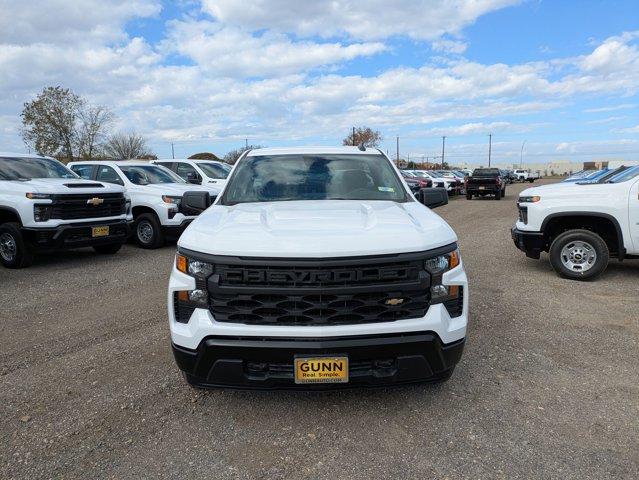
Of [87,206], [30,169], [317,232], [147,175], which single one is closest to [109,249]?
[87,206]

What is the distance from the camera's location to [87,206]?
26.9ft

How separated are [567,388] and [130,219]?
780 cm

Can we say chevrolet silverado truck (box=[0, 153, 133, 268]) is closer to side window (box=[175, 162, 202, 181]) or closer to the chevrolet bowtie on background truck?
side window (box=[175, 162, 202, 181])

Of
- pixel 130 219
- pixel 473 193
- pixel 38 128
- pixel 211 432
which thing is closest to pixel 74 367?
pixel 211 432

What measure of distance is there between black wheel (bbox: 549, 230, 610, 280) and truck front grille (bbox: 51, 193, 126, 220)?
283 inches

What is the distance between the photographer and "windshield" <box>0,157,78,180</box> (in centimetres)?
837

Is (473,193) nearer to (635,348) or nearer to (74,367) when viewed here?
(635,348)

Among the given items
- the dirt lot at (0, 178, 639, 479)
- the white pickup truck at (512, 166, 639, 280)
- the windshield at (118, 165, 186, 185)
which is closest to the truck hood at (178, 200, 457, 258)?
the dirt lot at (0, 178, 639, 479)

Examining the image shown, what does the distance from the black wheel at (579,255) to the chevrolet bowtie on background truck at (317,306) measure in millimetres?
4365

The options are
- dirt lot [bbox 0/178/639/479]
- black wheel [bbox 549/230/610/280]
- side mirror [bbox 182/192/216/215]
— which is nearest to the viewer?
dirt lot [bbox 0/178/639/479]

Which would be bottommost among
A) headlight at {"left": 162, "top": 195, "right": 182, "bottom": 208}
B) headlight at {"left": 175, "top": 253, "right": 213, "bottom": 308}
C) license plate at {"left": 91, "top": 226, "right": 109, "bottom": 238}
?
license plate at {"left": 91, "top": 226, "right": 109, "bottom": 238}

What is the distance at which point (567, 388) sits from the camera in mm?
3564

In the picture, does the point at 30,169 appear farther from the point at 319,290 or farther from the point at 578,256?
the point at 578,256

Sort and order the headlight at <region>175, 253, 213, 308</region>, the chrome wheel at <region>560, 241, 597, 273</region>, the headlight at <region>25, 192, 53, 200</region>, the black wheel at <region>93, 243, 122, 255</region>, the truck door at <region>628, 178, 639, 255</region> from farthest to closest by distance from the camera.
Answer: the black wheel at <region>93, 243, 122, 255</region> < the headlight at <region>25, 192, 53, 200</region> < the chrome wheel at <region>560, 241, 597, 273</region> < the truck door at <region>628, 178, 639, 255</region> < the headlight at <region>175, 253, 213, 308</region>
